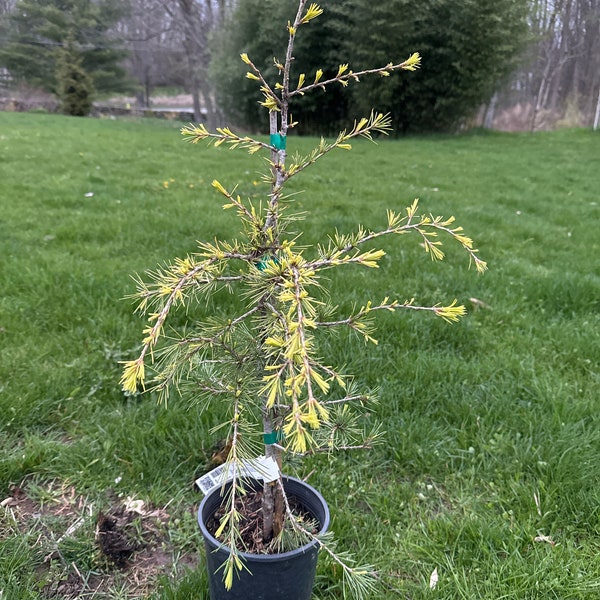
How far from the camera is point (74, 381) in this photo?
2500mm

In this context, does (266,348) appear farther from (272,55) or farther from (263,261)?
(272,55)

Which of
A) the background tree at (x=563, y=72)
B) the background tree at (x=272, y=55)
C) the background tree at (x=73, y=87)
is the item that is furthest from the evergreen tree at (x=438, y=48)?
the background tree at (x=73, y=87)

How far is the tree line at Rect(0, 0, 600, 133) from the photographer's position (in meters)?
14.7

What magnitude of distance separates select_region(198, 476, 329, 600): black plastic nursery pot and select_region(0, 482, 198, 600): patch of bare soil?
0.36 metres

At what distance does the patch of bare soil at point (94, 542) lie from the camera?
1.66m

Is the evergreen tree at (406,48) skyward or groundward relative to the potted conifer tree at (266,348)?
skyward

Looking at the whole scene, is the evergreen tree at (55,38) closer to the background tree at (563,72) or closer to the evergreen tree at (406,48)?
the evergreen tree at (406,48)

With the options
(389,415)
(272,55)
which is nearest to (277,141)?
(389,415)

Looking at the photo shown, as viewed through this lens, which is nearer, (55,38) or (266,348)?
(266,348)

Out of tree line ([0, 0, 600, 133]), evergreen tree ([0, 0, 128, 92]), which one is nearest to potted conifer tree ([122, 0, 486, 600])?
tree line ([0, 0, 600, 133])

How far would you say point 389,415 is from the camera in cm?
242

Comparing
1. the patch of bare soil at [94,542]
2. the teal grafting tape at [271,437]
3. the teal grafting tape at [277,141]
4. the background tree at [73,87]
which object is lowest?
the patch of bare soil at [94,542]

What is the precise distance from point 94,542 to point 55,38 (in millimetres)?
31137

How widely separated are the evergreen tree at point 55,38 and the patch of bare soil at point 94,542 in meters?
28.6
